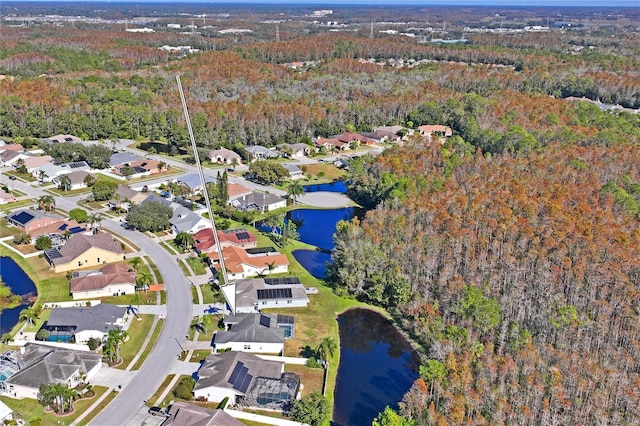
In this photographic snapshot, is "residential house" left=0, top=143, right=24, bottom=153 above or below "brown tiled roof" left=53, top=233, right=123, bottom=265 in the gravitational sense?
above

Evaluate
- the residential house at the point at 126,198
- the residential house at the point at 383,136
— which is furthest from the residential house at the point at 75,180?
the residential house at the point at 383,136

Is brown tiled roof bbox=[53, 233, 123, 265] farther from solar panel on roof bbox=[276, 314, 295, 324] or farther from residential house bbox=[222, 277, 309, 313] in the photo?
solar panel on roof bbox=[276, 314, 295, 324]

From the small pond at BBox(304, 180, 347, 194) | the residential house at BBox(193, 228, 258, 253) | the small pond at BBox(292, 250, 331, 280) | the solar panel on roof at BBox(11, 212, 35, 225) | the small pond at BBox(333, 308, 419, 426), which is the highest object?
the solar panel on roof at BBox(11, 212, 35, 225)

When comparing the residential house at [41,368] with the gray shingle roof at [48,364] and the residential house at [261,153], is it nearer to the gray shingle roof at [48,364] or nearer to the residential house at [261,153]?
the gray shingle roof at [48,364]

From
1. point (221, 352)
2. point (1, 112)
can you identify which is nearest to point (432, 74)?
point (1, 112)

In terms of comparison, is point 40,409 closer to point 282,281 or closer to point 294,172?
point 282,281

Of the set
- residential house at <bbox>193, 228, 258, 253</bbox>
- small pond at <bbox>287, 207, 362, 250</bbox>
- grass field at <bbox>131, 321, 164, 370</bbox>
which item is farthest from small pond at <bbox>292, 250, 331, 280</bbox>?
grass field at <bbox>131, 321, 164, 370</bbox>
